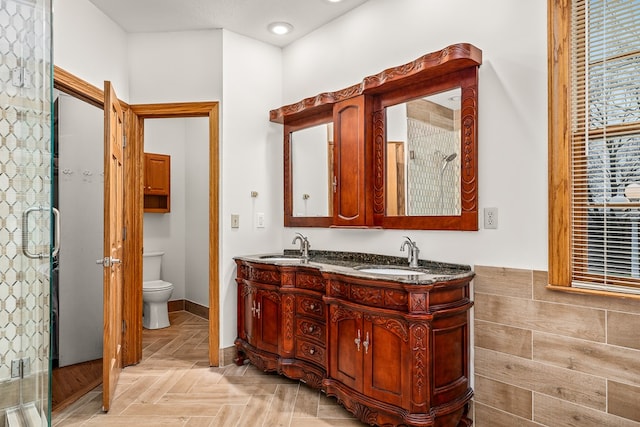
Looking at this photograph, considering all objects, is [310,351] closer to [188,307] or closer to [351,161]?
[351,161]

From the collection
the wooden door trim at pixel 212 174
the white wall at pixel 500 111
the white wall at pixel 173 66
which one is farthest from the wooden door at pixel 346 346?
the white wall at pixel 173 66

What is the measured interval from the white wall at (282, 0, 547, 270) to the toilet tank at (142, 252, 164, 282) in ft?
9.87

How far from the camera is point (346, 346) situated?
2332 mm

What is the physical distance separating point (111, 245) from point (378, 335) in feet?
5.80

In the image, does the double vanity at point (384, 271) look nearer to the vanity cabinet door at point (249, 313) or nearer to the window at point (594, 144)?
the vanity cabinet door at point (249, 313)

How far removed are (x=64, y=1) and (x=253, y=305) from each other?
7.91ft

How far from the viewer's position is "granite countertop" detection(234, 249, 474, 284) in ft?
6.73

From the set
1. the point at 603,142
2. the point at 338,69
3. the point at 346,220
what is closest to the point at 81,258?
the point at 346,220

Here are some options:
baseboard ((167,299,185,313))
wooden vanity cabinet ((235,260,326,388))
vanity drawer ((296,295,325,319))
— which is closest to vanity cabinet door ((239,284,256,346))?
wooden vanity cabinet ((235,260,326,388))

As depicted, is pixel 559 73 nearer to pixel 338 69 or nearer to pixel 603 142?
pixel 603 142

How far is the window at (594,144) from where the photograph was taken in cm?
173

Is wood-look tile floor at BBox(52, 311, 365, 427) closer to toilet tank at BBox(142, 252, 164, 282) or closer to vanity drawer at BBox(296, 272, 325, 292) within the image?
vanity drawer at BBox(296, 272, 325, 292)

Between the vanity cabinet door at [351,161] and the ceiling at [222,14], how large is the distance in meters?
0.78

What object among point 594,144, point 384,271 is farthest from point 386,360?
point 594,144
